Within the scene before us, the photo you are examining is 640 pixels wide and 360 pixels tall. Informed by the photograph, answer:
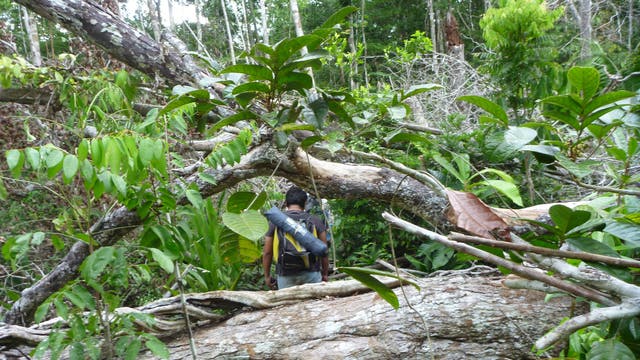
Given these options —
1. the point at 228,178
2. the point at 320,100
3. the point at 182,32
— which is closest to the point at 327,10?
the point at 182,32

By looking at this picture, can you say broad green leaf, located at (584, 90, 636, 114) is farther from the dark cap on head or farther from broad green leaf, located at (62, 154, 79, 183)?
the dark cap on head

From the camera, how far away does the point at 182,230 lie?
1.93 m

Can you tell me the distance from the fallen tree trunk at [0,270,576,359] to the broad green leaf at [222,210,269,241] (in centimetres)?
88

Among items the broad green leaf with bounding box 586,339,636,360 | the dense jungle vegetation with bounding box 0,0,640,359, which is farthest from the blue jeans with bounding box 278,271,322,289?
the broad green leaf with bounding box 586,339,636,360

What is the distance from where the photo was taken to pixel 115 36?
Result: 9.85ft

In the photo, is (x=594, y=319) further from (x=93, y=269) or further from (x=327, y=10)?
(x=327, y=10)

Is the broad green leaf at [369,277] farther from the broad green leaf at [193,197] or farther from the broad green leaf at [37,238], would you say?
the broad green leaf at [37,238]

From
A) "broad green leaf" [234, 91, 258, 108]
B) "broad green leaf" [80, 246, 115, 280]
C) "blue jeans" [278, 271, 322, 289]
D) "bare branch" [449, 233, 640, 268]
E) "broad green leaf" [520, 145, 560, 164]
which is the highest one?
"broad green leaf" [234, 91, 258, 108]

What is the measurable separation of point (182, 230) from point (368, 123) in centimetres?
87

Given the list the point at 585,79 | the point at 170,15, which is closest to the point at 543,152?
the point at 585,79

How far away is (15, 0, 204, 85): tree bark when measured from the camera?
294 centimetres

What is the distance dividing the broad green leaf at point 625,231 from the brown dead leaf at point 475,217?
0.27 meters

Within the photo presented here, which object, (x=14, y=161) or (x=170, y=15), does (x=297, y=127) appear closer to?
(x=14, y=161)

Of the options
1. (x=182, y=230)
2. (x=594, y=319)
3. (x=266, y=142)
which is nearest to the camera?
(x=594, y=319)
